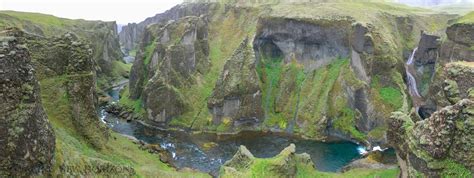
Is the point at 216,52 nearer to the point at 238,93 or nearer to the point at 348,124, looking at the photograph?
the point at 238,93

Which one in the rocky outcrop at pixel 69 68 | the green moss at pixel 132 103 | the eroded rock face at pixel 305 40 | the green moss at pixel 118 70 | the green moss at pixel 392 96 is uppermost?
the rocky outcrop at pixel 69 68

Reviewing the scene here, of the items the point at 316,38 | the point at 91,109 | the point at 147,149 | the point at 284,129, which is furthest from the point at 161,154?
the point at 316,38

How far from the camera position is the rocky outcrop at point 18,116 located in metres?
21.7

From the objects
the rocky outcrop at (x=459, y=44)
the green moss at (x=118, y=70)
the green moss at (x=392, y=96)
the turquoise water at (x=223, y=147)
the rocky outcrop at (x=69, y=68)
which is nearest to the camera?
the rocky outcrop at (x=69, y=68)

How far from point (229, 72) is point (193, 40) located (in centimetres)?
1676

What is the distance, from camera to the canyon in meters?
39.3

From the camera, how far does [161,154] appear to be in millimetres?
67438

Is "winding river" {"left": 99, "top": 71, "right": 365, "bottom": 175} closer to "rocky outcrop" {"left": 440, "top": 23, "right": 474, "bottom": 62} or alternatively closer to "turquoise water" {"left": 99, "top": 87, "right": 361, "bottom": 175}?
"turquoise water" {"left": 99, "top": 87, "right": 361, "bottom": 175}

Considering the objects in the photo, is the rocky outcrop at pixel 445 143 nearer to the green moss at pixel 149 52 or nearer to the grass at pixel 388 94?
the grass at pixel 388 94

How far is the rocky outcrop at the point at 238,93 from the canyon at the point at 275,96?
8.6 inches

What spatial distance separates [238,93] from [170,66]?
661 inches

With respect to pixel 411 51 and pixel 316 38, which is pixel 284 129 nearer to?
pixel 316 38

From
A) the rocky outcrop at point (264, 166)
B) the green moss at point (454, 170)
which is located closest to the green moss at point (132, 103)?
the rocky outcrop at point (264, 166)

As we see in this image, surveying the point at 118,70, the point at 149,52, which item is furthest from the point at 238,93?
the point at 118,70
